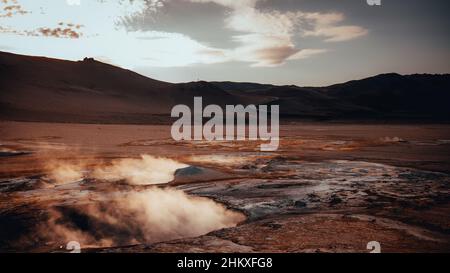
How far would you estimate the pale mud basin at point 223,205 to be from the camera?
4.07 m

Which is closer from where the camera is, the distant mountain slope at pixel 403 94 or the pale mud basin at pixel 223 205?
the pale mud basin at pixel 223 205

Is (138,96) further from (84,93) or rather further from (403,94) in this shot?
(403,94)

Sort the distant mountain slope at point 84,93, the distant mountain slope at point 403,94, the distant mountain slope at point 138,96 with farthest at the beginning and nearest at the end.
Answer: the distant mountain slope at point 403,94, the distant mountain slope at point 138,96, the distant mountain slope at point 84,93

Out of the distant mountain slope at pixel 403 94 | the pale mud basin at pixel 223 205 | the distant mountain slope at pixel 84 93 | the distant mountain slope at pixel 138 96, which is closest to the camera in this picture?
the pale mud basin at pixel 223 205

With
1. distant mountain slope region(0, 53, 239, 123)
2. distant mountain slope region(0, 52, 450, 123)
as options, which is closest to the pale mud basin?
distant mountain slope region(0, 52, 450, 123)

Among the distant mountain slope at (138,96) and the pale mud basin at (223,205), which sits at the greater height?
the distant mountain slope at (138,96)

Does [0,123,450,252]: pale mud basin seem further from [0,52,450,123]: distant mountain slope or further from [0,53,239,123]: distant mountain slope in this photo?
[0,53,239,123]: distant mountain slope

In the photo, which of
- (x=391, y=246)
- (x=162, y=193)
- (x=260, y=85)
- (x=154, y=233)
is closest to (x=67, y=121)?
(x=162, y=193)

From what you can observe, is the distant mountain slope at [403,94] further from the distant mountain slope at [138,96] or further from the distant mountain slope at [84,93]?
the distant mountain slope at [84,93]

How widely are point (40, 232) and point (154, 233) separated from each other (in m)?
1.24

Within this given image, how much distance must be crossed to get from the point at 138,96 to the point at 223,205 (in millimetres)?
40813

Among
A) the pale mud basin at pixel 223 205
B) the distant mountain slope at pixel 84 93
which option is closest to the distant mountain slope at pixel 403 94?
the distant mountain slope at pixel 84 93

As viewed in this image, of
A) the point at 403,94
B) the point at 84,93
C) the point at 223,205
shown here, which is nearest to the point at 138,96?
the point at 84,93

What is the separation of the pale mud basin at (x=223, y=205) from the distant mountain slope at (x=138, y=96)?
20.8 meters
